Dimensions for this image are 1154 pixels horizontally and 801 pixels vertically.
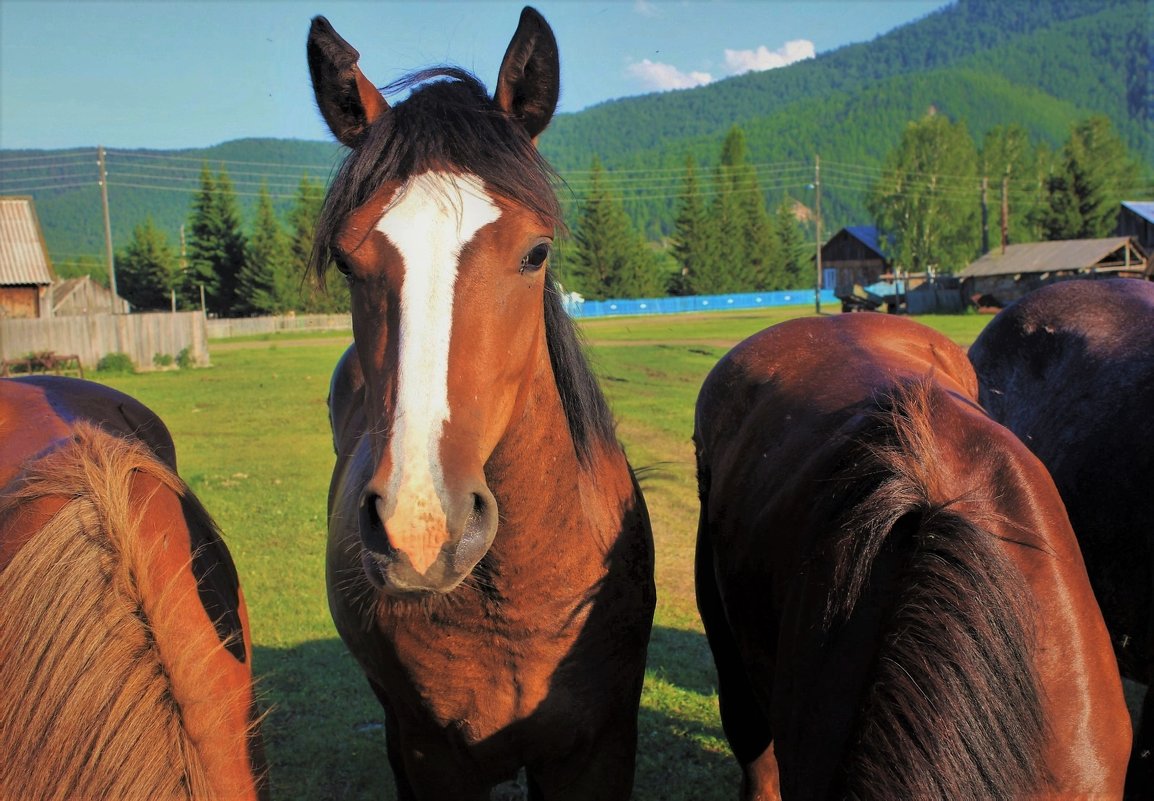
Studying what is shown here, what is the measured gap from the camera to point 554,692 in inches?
98.3

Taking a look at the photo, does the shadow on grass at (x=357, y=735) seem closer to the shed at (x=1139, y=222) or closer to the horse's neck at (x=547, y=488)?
the horse's neck at (x=547, y=488)

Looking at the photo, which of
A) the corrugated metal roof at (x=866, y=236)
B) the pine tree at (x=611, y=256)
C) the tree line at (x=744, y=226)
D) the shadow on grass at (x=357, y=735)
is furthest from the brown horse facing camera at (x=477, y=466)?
the corrugated metal roof at (x=866, y=236)

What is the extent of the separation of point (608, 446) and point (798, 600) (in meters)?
0.84

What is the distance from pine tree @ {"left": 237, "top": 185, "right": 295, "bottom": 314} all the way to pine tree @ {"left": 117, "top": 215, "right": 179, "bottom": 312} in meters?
8.18

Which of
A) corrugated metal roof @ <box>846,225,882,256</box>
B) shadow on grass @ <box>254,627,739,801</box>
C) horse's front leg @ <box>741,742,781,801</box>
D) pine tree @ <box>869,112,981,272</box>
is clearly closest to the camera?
horse's front leg @ <box>741,742,781,801</box>

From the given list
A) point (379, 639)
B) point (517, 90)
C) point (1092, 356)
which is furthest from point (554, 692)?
point (1092, 356)

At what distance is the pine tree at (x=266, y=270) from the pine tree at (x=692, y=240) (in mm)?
28209

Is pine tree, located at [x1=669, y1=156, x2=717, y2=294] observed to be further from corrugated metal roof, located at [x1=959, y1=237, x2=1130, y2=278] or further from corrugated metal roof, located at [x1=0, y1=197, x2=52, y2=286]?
corrugated metal roof, located at [x1=0, y1=197, x2=52, y2=286]

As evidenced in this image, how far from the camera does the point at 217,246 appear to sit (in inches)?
2069

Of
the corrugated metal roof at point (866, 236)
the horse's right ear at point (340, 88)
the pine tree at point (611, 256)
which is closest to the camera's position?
the horse's right ear at point (340, 88)

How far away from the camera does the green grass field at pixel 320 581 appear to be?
4281 mm

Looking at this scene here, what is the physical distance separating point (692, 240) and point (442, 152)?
64.8 meters

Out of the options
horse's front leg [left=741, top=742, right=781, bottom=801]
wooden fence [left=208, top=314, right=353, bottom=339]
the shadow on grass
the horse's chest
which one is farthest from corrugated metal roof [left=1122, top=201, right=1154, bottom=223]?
the horse's chest

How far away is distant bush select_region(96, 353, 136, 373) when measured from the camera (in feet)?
78.0
